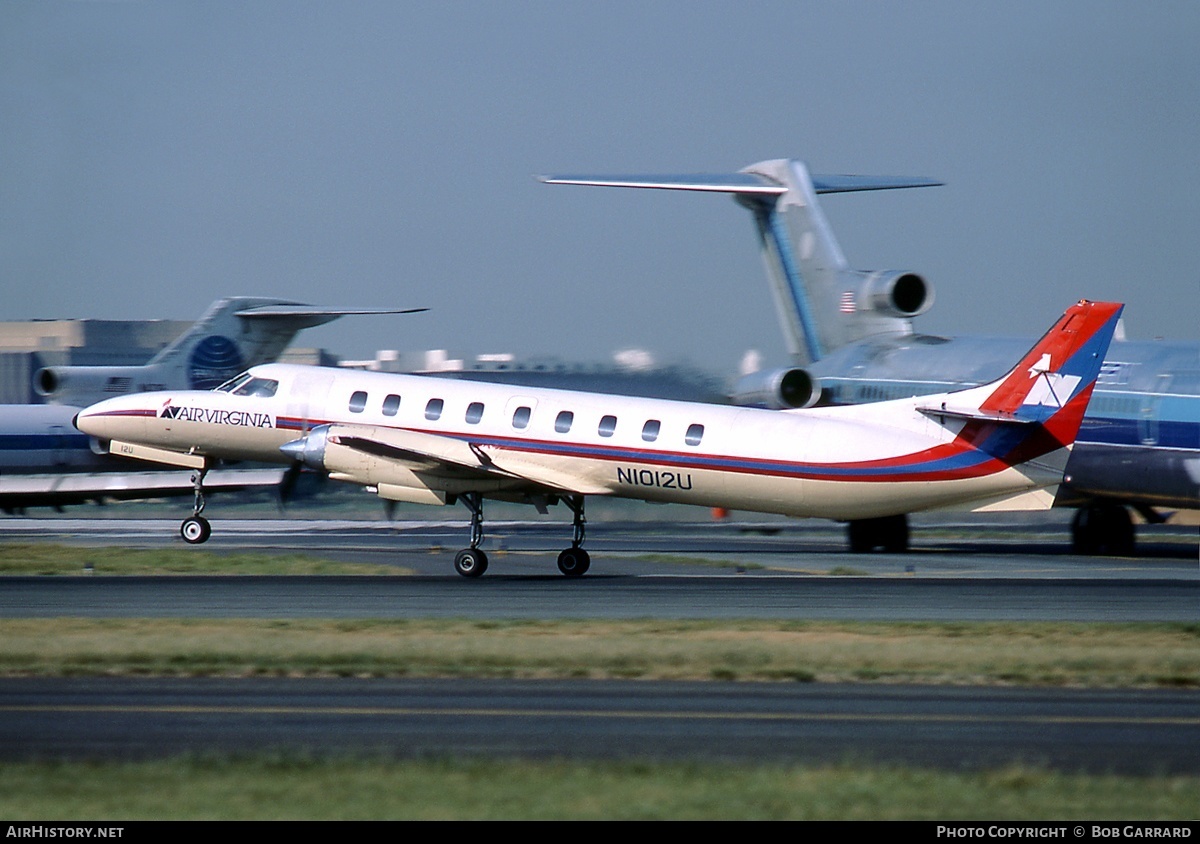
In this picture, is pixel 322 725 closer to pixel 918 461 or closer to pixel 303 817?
pixel 303 817

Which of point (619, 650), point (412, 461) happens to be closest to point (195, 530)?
→ point (412, 461)

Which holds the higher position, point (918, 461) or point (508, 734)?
point (918, 461)

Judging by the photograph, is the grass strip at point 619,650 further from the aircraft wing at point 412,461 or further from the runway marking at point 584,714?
the aircraft wing at point 412,461

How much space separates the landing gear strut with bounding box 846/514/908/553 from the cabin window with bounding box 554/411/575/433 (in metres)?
8.05

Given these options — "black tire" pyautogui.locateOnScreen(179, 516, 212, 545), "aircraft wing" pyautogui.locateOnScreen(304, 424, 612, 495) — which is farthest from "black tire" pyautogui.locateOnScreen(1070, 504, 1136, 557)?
"black tire" pyautogui.locateOnScreen(179, 516, 212, 545)

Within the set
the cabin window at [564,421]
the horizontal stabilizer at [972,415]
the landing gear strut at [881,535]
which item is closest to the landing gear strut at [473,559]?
the cabin window at [564,421]

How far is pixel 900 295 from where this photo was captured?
123 ft

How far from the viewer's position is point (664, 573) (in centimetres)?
2720

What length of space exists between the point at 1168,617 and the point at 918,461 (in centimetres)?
755

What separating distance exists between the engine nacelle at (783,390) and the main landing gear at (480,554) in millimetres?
7996

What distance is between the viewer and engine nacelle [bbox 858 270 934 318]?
122ft

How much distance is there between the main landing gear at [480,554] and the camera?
26266 mm
